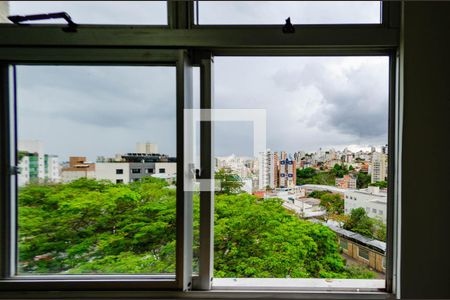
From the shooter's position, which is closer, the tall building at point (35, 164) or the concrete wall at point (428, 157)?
the concrete wall at point (428, 157)

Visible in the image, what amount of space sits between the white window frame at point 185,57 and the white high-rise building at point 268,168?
25 centimetres

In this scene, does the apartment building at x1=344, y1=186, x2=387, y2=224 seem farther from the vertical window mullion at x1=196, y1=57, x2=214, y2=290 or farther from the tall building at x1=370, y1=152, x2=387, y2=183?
the vertical window mullion at x1=196, y1=57, x2=214, y2=290

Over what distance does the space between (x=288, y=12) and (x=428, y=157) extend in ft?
3.03

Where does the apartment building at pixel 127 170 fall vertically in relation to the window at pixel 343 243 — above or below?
above

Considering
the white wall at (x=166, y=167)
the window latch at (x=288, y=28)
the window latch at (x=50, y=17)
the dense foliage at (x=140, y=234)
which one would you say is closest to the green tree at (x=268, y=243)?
the dense foliage at (x=140, y=234)

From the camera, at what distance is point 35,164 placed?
1146 millimetres

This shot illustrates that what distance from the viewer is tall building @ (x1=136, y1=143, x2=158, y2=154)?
1141mm

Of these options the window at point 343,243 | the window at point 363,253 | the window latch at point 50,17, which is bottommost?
the window at point 363,253

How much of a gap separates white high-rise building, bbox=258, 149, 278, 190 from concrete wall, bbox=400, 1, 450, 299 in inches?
22.8

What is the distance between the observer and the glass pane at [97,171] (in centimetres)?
114

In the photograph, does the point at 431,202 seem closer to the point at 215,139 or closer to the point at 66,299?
the point at 215,139

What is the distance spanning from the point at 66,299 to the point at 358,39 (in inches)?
72.3

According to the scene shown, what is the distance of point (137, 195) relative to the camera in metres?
1.14

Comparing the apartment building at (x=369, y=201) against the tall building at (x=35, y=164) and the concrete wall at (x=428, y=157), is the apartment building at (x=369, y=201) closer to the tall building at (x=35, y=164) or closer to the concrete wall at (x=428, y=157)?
the concrete wall at (x=428, y=157)
